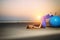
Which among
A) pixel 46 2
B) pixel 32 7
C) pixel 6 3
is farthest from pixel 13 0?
pixel 46 2

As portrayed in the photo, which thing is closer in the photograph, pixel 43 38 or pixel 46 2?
pixel 43 38

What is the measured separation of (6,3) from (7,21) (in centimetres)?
20

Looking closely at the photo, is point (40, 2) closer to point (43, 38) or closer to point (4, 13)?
point (4, 13)

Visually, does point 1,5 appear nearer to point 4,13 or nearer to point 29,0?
point 4,13

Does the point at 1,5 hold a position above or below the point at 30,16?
above

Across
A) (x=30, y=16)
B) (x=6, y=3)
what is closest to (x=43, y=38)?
(x=30, y=16)

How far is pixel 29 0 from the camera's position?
1173 millimetres

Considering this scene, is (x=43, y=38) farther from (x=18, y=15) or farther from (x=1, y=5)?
(x=1, y=5)

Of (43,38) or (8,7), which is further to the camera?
(8,7)

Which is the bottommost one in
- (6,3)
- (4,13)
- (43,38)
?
(43,38)

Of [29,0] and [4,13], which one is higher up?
[29,0]

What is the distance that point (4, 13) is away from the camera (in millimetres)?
1154

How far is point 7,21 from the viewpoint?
115 cm

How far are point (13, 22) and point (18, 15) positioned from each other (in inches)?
3.8
